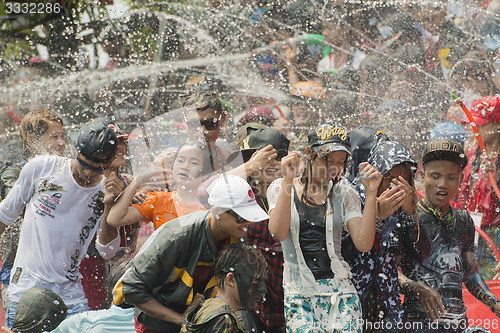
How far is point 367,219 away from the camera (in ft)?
12.2

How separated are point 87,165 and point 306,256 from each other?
1468 mm

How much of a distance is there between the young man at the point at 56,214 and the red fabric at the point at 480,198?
11.8ft

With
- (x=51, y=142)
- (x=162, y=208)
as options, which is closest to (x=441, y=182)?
(x=162, y=208)

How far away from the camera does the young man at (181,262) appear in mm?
3303

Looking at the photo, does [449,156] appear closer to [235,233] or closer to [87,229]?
[235,233]

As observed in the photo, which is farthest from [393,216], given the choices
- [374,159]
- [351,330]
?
[351,330]

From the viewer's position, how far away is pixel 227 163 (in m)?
4.62

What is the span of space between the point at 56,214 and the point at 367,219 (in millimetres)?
1932

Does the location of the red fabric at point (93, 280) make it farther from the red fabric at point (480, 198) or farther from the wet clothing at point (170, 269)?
the red fabric at point (480, 198)

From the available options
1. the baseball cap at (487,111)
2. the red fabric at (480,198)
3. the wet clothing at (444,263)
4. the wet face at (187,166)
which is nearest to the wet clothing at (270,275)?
the wet face at (187,166)

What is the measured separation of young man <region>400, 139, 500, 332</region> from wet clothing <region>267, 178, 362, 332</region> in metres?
0.67

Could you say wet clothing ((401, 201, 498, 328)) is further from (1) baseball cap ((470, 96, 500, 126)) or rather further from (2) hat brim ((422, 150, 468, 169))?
(1) baseball cap ((470, 96, 500, 126))

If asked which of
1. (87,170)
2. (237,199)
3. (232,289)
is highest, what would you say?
(87,170)

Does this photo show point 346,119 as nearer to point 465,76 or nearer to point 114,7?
point 465,76
